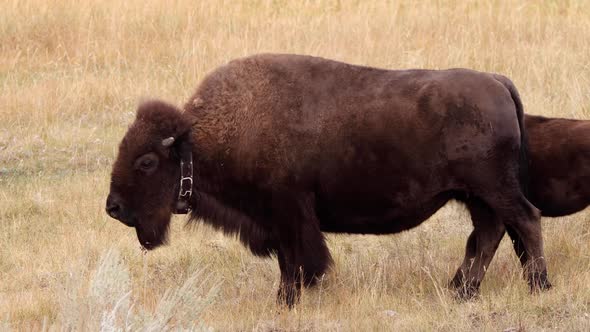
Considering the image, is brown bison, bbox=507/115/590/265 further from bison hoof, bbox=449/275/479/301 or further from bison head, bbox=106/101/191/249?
bison head, bbox=106/101/191/249

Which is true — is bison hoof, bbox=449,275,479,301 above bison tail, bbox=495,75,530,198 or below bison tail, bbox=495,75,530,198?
below

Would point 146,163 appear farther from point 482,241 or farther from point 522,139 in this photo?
point 522,139

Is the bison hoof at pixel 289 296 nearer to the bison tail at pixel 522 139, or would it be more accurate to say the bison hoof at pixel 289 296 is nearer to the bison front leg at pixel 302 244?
the bison front leg at pixel 302 244

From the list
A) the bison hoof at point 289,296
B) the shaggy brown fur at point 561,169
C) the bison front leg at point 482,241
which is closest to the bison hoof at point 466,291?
the bison front leg at point 482,241

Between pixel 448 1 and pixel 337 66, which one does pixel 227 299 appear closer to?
pixel 337 66

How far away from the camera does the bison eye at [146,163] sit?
6.79 meters

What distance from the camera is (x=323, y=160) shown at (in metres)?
6.75

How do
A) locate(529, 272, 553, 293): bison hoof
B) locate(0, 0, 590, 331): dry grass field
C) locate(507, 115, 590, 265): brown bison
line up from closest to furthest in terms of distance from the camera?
locate(0, 0, 590, 331): dry grass field < locate(529, 272, 553, 293): bison hoof < locate(507, 115, 590, 265): brown bison

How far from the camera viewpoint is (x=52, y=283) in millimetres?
7453

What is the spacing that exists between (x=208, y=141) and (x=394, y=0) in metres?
9.12

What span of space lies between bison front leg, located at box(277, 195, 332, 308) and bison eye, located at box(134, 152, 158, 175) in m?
0.89

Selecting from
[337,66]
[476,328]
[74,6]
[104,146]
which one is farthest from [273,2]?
[476,328]

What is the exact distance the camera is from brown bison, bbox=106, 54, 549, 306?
6625 mm

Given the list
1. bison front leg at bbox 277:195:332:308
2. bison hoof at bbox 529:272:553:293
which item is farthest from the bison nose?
bison hoof at bbox 529:272:553:293
